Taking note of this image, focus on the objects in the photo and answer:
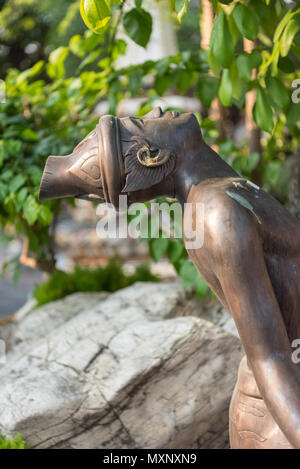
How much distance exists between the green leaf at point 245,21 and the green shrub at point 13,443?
1107mm

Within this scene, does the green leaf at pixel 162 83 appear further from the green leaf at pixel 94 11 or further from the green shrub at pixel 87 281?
the green shrub at pixel 87 281

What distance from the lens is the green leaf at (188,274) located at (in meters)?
1.83

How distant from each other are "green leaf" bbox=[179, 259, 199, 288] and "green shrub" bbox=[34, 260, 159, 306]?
31.0 inches

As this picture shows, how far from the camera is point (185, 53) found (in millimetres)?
1811

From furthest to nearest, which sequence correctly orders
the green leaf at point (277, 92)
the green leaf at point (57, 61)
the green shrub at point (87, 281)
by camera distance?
the green shrub at point (87, 281) < the green leaf at point (57, 61) < the green leaf at point (277, 92)

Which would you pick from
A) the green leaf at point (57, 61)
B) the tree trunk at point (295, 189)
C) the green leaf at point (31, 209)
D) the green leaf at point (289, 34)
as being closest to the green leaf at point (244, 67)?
the green leaf at point (289, 34)

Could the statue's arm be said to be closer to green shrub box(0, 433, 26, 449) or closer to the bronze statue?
the bronze statue

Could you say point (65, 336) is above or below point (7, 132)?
below

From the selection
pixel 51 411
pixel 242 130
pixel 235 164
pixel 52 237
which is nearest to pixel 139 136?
pixel 51 411

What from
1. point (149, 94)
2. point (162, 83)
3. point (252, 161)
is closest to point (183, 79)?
point (162, 83)

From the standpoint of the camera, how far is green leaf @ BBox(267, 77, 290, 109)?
1.30 metres

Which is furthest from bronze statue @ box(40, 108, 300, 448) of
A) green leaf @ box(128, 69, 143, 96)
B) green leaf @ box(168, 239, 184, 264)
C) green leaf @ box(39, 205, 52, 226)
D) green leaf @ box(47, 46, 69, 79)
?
green leaf @ box(47, 46, 69, 79)

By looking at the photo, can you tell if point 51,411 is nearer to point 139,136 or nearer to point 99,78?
point 139,136
